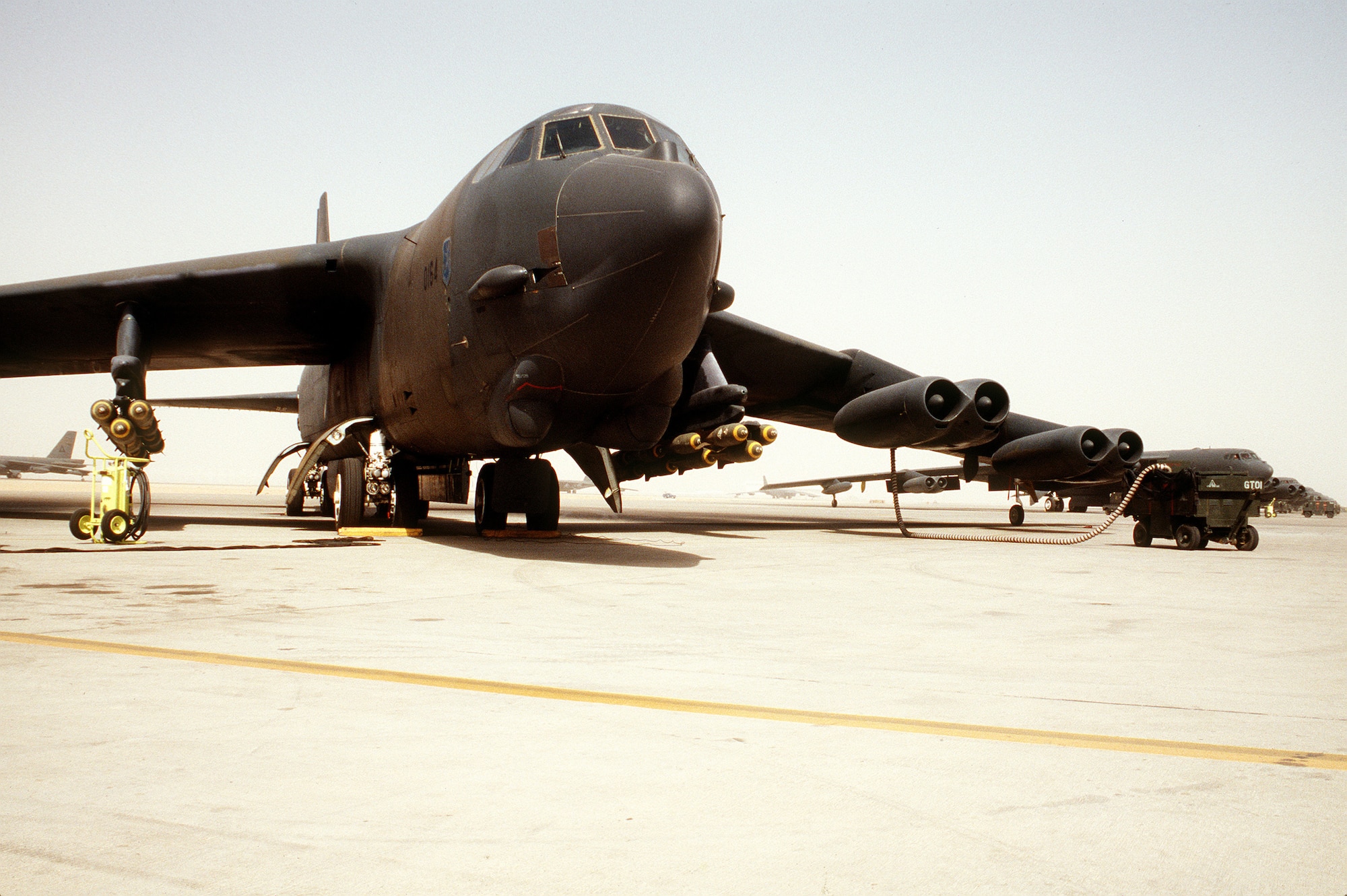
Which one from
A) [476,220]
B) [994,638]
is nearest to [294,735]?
[994,638]

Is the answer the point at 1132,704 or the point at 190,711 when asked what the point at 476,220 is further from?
the point at 1132,704

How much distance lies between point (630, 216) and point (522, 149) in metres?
2.07

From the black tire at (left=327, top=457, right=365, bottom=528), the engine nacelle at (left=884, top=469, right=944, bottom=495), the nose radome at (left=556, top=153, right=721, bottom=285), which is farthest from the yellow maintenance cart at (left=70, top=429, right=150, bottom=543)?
the engine nacelle at (left=884, top=469, right=944, bottom=495)

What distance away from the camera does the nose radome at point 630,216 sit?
8.36m

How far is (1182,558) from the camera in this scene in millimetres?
12133

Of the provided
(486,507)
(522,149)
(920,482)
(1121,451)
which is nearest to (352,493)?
(486,507)

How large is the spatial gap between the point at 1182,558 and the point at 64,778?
42.3ft

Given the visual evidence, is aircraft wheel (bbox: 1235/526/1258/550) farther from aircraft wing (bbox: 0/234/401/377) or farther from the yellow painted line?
aircraft wing (bbox: 0/234/401/377)

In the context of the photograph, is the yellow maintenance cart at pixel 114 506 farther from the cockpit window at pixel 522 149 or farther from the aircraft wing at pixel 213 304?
the cockpit window at pixel 522 149

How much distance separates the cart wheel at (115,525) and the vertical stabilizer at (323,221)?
40.0 feet

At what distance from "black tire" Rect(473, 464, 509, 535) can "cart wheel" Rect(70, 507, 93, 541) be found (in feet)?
15.0

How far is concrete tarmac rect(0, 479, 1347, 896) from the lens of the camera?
202 cm

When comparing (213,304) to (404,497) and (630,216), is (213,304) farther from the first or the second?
(630,216)

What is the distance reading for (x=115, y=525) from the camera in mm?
10422
